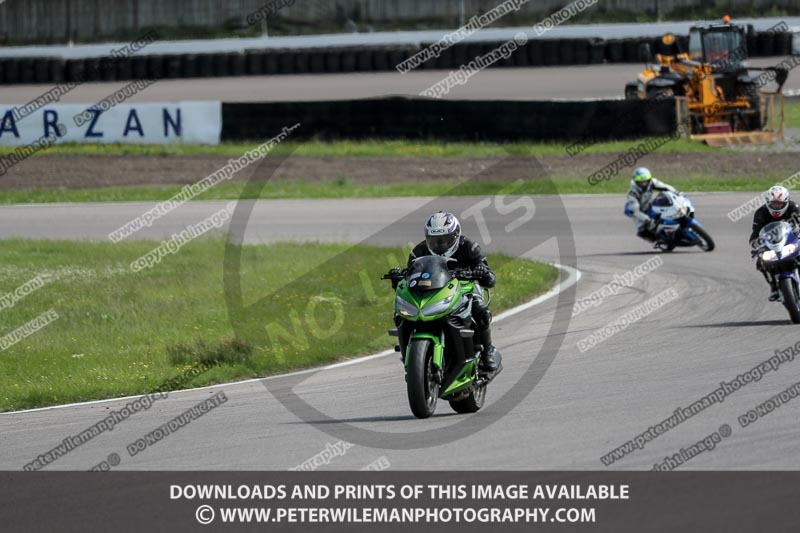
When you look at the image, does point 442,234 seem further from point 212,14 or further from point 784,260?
point 212,14

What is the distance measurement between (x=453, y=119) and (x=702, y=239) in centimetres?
1282

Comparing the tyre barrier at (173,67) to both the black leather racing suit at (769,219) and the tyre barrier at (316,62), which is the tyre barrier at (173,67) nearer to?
the tyre barrier at (316,62)

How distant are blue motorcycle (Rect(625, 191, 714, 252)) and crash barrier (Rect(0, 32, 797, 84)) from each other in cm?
2479

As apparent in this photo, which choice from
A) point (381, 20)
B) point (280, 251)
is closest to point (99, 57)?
point (381, 20)

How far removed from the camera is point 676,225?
20.7 meters

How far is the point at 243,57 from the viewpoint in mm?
47375

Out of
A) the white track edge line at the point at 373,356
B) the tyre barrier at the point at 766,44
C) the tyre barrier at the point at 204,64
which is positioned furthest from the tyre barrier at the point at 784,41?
the white track edge line at the point at 373,356

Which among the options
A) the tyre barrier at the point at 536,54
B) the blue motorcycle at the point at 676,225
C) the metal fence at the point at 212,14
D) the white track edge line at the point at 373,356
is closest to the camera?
the white track edge line at the point at 373,356

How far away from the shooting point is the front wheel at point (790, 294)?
13516 millimetres

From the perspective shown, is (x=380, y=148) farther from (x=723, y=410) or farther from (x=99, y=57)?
(x=723, y=410)

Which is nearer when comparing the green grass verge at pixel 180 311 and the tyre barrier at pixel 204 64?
the green grass verge at pixel 180 311

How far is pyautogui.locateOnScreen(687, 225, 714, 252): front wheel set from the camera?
805 inches

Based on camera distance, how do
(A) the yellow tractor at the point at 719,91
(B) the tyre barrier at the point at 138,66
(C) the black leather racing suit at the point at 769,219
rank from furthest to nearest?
(B) the tyre barrier at the point at 138,66, (A) the yellow tractor at the point at 719,91, (C) the black leather racing suit at the point at 769,219
